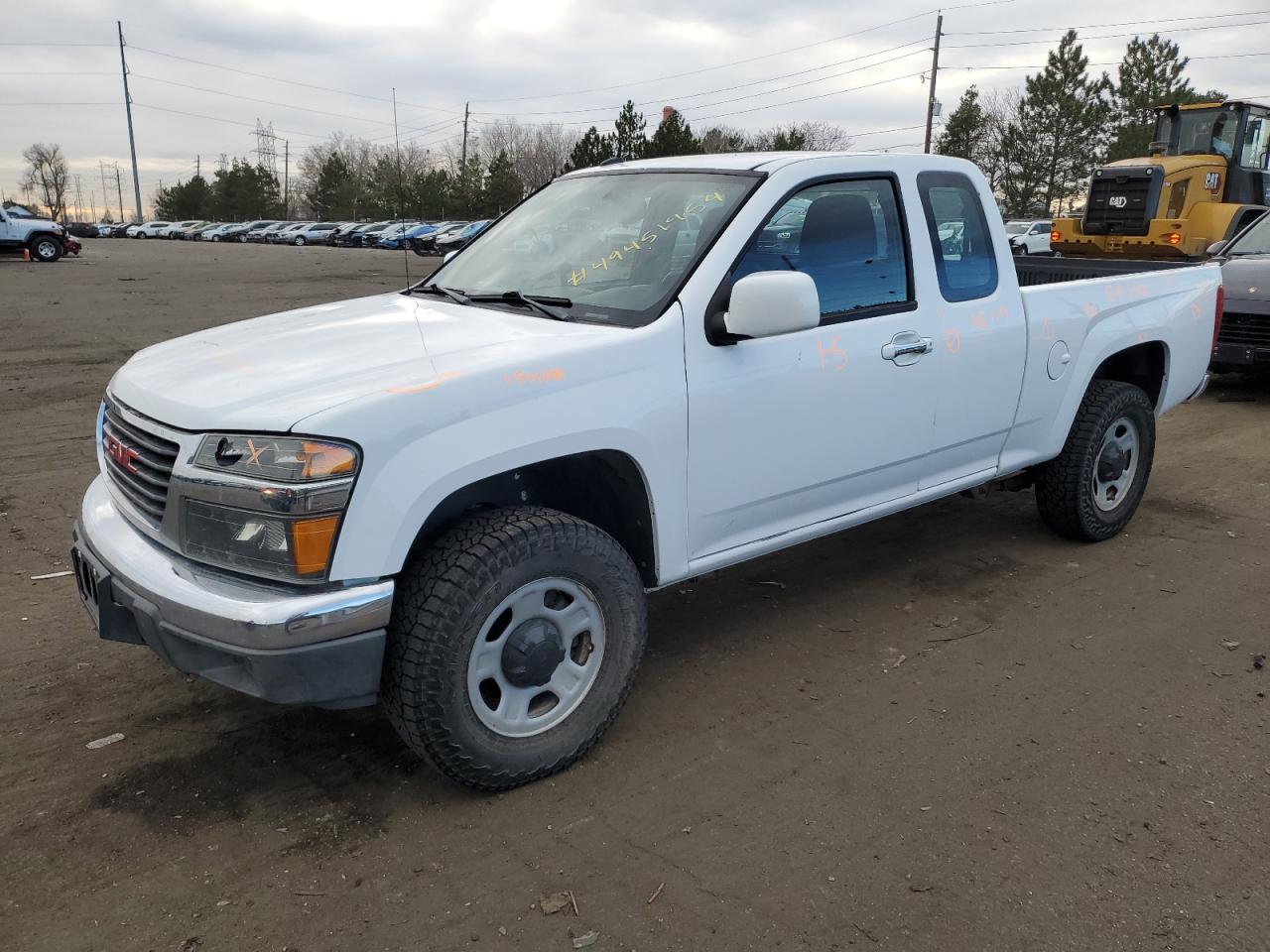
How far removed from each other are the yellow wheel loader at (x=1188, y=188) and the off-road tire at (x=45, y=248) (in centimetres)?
2825

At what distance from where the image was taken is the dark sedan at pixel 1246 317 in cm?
870

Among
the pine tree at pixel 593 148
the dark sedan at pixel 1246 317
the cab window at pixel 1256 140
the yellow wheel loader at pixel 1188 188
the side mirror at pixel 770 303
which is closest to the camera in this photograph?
the side mirror at pixel 770 303

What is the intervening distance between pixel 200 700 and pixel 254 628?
51.0 inches

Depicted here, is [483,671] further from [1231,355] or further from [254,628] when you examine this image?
[1231,355]

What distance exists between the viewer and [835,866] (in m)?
2.70

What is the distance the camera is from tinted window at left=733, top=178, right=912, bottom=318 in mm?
3596

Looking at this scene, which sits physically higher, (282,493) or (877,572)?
(282,493)

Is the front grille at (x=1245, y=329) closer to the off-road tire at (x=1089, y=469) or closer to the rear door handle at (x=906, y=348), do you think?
the off-road tire at (x=1089, y=469)

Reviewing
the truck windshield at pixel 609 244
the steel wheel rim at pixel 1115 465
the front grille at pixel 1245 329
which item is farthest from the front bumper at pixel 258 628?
the front grille at pixel 1245 329

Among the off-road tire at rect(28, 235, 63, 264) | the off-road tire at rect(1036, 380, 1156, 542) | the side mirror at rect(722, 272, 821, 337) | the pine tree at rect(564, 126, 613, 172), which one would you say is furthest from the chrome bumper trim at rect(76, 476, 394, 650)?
the pine tree at rect(564, 126, 613, 172)

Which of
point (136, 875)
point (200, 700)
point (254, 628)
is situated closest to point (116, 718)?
point (200, 700)

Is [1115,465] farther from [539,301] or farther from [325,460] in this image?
[325,460]

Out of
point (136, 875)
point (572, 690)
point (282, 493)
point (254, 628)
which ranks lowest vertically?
point (136, 875)

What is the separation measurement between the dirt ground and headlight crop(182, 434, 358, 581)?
860 millimetres
